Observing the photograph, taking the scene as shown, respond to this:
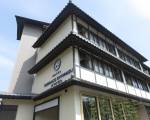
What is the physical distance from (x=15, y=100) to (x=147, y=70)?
1877cm

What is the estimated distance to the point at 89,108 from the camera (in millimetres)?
8844

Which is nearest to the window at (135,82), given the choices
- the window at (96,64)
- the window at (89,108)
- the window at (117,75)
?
the window at (117,75)

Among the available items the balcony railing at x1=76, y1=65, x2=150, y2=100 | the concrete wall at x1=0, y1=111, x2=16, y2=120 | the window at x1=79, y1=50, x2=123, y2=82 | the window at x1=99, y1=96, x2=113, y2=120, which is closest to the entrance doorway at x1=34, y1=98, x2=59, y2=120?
the balcony railing at x1=76, y1=65, x2=150, y2=100

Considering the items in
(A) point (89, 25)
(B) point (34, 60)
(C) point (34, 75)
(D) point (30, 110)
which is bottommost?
(D) point (30, 110)

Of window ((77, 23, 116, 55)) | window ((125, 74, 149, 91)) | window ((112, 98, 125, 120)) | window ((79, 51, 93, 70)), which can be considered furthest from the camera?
window ((125, 74, 149, 91))

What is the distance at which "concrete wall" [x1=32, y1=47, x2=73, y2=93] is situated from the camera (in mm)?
9719

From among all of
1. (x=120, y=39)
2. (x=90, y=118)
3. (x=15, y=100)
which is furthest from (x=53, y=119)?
(x=120, y=39)

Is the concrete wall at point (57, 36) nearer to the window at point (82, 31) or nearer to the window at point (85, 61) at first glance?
the window at point (82, 31)

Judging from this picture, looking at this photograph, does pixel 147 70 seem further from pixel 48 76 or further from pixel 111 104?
pixel 48 76

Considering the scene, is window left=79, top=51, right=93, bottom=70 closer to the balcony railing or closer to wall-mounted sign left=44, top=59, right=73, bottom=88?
the balcony railing

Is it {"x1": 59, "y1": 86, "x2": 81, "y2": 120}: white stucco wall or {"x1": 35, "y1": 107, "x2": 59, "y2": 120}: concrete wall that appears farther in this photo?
{"x1": 35, "y1": 107, "x2": 59, "y2": 120}: concrete wall

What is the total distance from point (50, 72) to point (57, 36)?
308 centimetres

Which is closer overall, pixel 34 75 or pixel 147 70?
→ pixel 34 75

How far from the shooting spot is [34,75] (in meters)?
14.6
